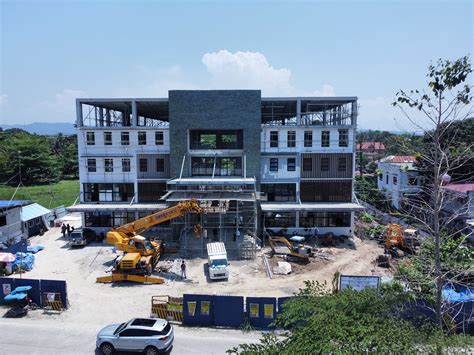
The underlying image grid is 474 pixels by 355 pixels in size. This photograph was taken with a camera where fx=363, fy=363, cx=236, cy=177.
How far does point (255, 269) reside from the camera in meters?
27.3

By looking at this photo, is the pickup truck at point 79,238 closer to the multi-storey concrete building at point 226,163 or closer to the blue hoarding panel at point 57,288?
the multi-storey concrete building at point 226,163

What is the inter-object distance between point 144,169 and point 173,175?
364 centimetres

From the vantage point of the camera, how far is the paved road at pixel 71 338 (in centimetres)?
1672

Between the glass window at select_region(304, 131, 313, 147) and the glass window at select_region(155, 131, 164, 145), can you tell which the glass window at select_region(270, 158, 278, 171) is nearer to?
the glass window at select_region(304, 131, 313, 147)

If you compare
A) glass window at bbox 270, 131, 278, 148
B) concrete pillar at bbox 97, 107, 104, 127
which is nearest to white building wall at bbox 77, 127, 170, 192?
concrete pillar at bbox 97, 107, 104, 127

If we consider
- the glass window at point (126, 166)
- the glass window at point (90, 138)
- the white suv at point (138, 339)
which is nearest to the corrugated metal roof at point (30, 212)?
the glass window at point (90, 138)

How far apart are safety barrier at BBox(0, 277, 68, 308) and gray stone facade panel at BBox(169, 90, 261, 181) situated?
18.4 metres

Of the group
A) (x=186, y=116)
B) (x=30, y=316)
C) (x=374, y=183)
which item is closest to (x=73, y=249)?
(x=30, y=316)

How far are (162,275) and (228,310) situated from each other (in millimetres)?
8770

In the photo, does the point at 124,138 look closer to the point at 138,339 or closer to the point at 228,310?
the point at 228,310

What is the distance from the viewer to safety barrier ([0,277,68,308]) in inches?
825

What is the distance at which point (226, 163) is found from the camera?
3794cm

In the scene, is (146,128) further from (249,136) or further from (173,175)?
(249,136)

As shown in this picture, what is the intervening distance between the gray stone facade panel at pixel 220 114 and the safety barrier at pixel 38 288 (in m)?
18.4
